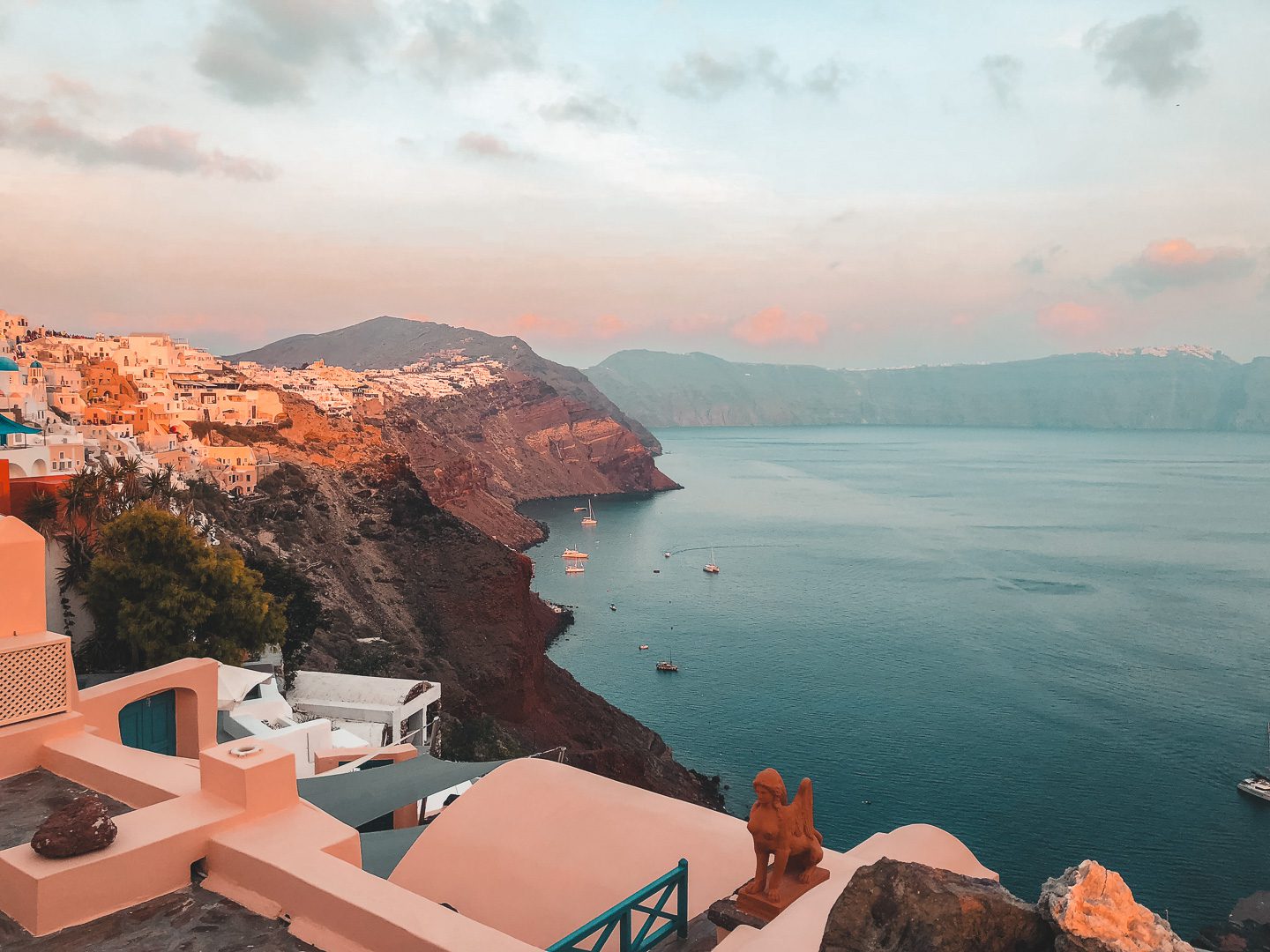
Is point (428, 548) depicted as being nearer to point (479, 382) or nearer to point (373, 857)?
point (373, 857)

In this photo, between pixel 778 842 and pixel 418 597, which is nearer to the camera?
pixel 778 842

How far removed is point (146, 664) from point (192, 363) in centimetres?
8161

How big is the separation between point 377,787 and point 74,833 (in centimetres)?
1103

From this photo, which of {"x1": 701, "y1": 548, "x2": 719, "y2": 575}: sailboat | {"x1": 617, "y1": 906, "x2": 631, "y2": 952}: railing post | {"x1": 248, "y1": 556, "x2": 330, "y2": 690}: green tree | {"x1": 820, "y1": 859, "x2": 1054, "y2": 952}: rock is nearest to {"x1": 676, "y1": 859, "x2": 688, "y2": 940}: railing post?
{"x1": 617, "y1": 906, "x2": 631, "y2": 952}: railing post

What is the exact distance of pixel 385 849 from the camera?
1398 cm

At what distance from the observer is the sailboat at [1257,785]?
41.7 m

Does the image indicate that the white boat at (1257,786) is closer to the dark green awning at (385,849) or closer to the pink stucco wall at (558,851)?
the pink stucco wall at (558,851)

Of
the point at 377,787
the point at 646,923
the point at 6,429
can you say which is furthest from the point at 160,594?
the point at 646,923

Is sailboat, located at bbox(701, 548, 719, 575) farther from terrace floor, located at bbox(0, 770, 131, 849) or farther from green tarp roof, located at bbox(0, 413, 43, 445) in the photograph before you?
terrace floor, located at bbox(0, 770, 131, 849)

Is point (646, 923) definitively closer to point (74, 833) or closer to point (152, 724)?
point (74, 833)

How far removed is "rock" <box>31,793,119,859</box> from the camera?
6.65m

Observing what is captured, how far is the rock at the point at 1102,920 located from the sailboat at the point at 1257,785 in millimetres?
48583

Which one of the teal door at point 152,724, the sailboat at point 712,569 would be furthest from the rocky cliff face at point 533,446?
the teal door at point 152,724

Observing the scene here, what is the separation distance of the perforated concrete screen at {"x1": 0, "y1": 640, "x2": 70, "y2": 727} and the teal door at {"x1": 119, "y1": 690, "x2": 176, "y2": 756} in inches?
155
